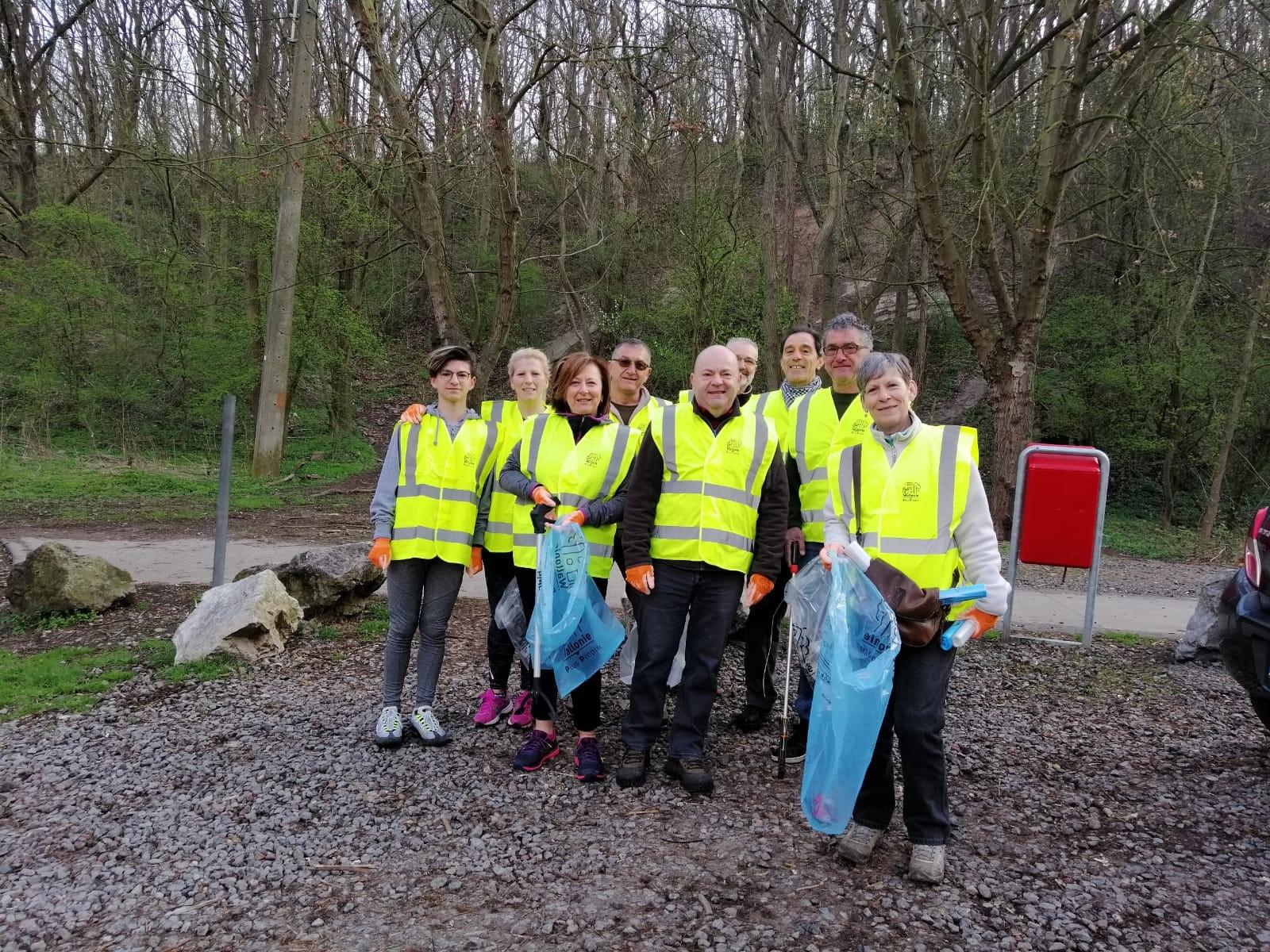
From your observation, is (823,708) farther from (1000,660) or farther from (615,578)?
(615,578)

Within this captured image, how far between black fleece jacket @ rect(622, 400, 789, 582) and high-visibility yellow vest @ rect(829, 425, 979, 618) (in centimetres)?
69

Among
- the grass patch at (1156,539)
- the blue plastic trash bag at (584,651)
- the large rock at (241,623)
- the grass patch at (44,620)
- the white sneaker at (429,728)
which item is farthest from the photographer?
the grass patch at (1156,539)

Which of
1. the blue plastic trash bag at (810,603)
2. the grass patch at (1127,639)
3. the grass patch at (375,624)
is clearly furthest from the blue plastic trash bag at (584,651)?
the grass patch at (1127,639)

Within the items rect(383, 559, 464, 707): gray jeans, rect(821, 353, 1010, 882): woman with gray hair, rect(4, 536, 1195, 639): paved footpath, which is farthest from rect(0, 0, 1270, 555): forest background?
rect(821, 353, 1010, 882): woman with gray hair

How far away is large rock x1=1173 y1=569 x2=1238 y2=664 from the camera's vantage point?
559cm

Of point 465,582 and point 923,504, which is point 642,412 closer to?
point 923,504

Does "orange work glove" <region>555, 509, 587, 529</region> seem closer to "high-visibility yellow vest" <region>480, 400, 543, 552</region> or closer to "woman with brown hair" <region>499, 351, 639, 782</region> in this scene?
"woman with brown hair" <region>499, 351, 639, 782</region>

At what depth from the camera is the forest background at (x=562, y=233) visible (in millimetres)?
12008

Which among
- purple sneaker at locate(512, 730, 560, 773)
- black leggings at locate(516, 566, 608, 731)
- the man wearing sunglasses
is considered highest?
the man wearing sunglasses

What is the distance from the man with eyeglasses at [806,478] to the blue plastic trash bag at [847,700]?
99cm

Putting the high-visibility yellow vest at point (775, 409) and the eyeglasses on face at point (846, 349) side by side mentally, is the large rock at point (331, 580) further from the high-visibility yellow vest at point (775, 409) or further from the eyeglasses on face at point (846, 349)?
the eyeglasses on face at point (846, 349)

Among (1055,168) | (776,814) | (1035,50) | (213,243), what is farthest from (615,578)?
(213,243)

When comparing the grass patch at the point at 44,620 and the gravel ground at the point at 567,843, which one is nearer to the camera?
the gravel ground at the point at 567,843

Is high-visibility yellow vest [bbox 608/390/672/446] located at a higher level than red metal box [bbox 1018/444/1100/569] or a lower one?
higher
